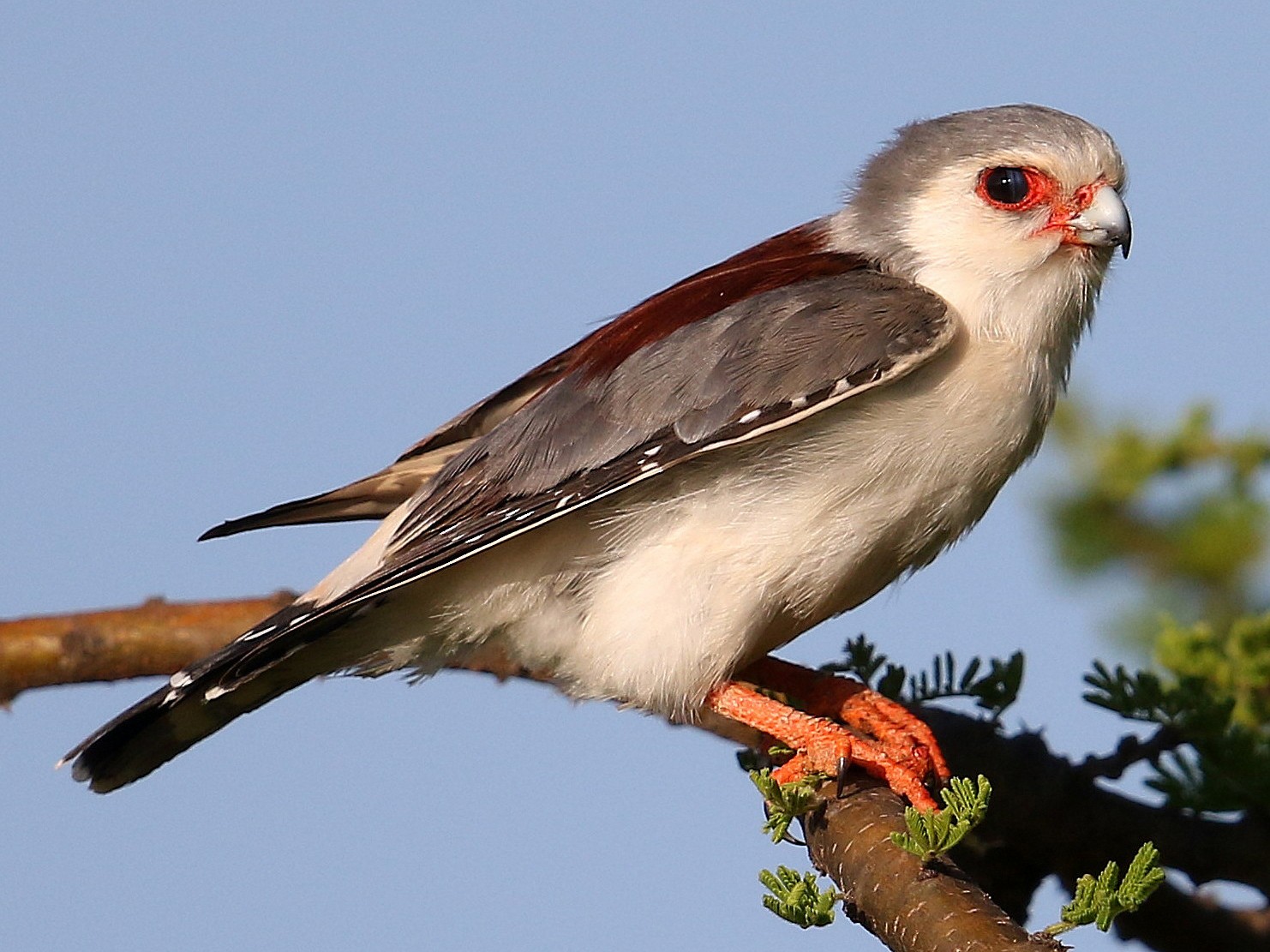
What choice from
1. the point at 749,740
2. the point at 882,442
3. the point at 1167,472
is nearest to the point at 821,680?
the point at 749,740

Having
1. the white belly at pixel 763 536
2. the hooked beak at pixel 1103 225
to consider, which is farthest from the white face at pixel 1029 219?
the white belly at pixel 763 536

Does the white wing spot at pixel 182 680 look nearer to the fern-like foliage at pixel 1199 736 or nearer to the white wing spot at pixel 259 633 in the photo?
the white wing spot at pixel 259 633

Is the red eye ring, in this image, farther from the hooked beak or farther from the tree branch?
the tree branch

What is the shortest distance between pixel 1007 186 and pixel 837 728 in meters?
1.57

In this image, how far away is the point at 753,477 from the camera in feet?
13.8

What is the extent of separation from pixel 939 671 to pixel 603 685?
2.99ft

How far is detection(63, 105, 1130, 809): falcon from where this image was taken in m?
4.14

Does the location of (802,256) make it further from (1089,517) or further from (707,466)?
(1089,517)

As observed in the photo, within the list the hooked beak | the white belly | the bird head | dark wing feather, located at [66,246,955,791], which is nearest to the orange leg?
the white belly

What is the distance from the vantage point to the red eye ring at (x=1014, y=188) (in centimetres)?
451

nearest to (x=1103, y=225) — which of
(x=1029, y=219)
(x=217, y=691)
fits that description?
(x=1029, y=219)

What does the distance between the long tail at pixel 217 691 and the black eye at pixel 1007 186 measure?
6.78 feet

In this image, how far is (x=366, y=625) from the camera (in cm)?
455

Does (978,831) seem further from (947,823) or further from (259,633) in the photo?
(259,633)
